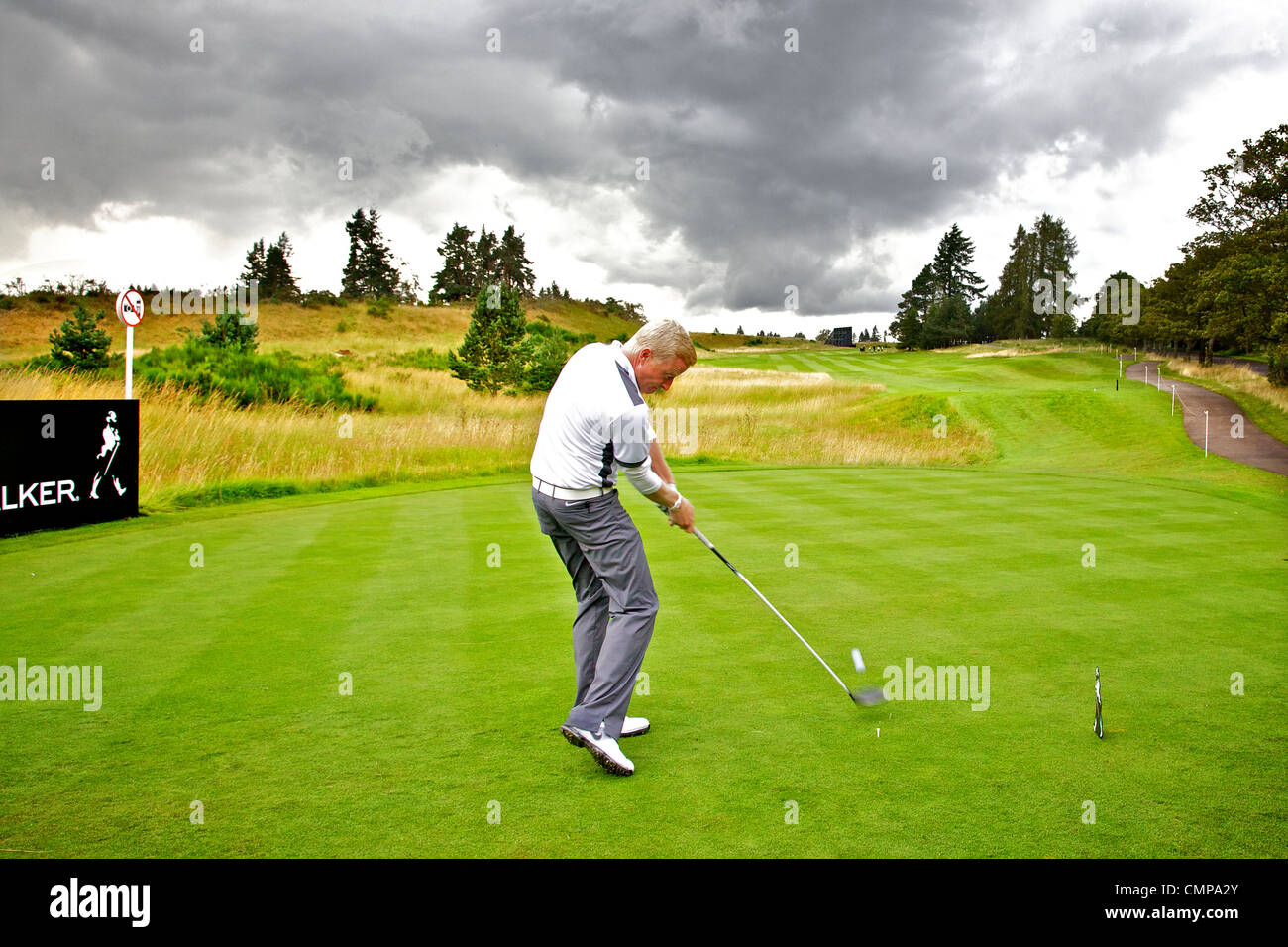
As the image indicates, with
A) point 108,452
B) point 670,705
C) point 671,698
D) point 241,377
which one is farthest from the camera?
point 241,377

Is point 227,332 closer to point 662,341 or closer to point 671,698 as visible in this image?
point 671,698

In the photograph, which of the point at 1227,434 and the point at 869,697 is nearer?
the point at 869,697

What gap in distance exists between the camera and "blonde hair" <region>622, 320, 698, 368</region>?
4.02 m

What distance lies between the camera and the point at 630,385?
393 centimetres

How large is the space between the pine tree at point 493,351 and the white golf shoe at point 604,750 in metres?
35.2

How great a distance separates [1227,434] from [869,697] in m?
23.6

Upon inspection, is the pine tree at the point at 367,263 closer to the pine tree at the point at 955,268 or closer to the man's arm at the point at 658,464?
the pine tree at the point at 955,268

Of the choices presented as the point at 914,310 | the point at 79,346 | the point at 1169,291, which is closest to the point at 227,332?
the point at 79,346

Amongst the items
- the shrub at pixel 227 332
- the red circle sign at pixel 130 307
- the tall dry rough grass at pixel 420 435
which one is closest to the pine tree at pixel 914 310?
the tall dry rough grass at pixel 420 435

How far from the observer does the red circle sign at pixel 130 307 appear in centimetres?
1312

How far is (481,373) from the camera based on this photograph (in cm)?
3834
